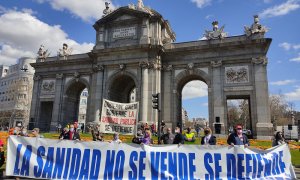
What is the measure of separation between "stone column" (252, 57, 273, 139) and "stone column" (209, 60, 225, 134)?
3.88 meters

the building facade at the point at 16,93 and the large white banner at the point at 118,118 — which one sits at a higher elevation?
the building facade at the point at 16,93

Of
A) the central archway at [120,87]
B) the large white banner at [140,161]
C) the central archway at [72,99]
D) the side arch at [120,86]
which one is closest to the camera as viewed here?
the large white banner at [140,161]

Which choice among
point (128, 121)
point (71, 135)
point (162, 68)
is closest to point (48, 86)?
point (162, 68)

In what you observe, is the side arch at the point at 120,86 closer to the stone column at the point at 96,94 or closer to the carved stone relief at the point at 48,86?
the stone column at the point at 96,94

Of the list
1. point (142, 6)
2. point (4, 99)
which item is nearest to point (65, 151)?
point (142, 6)

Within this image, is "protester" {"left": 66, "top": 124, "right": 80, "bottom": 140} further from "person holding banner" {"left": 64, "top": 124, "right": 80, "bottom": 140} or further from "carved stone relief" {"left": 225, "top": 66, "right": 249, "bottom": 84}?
"carved stone relief" {"left": 225, "top": 66, "right": 249, "bottom": 84}

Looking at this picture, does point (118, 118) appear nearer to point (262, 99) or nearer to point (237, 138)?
point (237, 138)

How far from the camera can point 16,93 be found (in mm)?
67312

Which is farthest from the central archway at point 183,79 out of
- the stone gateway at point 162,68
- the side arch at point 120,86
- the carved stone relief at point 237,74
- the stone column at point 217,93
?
the side arch at point 120,86

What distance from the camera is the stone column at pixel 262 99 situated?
29203 mm

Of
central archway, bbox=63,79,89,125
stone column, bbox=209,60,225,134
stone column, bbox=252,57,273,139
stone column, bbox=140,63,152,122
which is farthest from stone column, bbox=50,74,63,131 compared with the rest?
stone column, bbox=252,57,273,139

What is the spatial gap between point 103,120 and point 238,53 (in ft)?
75.5

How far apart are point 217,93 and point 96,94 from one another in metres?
16.2

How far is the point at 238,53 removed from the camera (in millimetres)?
31844
